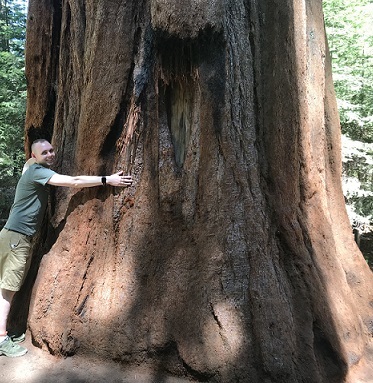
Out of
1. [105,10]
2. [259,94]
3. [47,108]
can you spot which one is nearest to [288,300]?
[259,94]

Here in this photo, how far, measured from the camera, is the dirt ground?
3064mm

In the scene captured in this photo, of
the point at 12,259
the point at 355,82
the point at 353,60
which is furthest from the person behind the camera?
the point at 353,60

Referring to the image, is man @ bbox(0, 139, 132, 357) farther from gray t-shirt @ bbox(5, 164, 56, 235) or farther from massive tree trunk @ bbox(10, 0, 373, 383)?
massive tree trunk @ bbox(10, 0, 373, 383)

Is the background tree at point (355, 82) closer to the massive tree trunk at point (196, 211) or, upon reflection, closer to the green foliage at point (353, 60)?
the green foliage at point (353, 60)

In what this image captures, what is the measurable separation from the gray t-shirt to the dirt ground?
1.09 m

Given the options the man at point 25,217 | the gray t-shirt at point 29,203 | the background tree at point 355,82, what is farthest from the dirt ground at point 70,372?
the background tree at point 355,82

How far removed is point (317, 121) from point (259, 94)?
962 millimetres

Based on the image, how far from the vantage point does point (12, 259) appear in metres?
3.63

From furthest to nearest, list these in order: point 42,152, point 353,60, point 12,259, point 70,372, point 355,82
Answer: point 353,60
point 355,82
point 42,152
point 12,259
point 70,372

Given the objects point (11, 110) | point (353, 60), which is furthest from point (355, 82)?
point (11, 110)

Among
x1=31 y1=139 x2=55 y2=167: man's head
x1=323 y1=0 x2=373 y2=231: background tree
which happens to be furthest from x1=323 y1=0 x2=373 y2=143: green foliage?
x1=31 y1=139 x2=55 y2=167: man's head

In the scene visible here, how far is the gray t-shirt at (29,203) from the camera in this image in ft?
12.0

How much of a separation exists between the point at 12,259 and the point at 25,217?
382 millimetres

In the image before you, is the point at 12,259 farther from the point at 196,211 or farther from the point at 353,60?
Result: the point at 353,60
